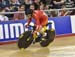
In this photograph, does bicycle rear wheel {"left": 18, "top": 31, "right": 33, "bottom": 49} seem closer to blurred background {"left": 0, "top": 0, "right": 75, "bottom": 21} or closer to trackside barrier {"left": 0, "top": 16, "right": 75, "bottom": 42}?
trackside barrier {"left": 0, "top": 16, "right": 75, "bottom": 42}

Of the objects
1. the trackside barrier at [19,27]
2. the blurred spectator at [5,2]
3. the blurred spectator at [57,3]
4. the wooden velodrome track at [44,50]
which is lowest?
the wooden velodrome track at [44,50]

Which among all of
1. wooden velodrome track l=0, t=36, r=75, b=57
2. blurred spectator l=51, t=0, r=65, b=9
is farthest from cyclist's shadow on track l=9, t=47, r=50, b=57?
blurred spectator l=51, t=0, r=65, b=9

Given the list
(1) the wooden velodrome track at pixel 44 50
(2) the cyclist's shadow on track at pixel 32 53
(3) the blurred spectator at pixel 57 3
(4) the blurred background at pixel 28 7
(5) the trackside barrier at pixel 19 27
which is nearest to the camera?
(2) the cyclist's shadow on track at pixel 32 53

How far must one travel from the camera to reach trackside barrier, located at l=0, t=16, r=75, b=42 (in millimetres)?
12961

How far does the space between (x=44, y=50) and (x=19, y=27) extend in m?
2.63

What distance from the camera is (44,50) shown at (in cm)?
1109

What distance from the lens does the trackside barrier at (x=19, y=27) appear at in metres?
13.0

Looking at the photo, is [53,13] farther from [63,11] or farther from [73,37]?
[73,37]

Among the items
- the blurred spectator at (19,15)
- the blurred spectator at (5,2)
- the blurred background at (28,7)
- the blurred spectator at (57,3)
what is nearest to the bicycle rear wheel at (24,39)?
the blurred background at (28,7)

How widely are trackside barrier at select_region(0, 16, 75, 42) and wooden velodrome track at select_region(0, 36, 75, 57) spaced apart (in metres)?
0.54

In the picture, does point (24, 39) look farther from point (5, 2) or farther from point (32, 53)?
point (5, 2)

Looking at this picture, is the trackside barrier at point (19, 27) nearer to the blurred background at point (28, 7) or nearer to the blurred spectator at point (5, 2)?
the blurred background at point (28, 7)

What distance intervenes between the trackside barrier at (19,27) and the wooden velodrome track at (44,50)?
21.1 inches

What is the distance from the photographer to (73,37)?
14234 mm
